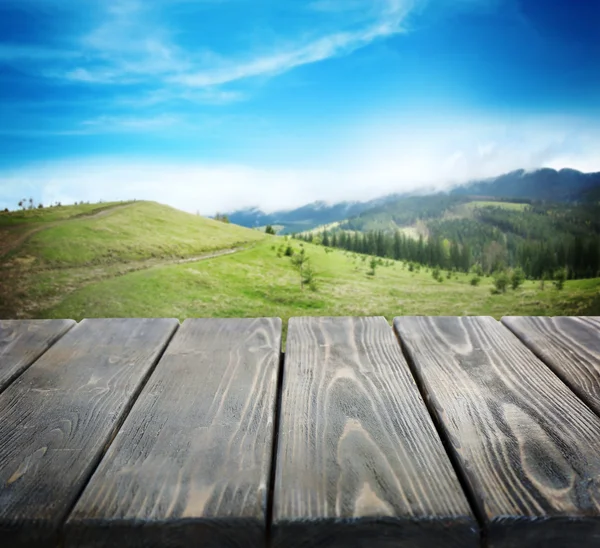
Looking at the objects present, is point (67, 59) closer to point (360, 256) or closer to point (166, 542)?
point (360, 256)

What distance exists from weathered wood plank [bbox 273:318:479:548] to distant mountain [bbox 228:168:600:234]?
4276mm

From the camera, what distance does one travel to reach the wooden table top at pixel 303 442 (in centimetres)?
42

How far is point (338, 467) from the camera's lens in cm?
48

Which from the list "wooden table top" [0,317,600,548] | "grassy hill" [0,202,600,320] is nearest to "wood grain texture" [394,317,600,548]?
"wooden table top" [0,317,600,548]

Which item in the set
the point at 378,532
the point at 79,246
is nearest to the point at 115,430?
the point at 378,532

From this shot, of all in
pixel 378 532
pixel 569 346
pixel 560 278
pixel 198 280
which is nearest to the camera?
pixel 378 532

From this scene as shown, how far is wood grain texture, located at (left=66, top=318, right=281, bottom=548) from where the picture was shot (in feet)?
1.37

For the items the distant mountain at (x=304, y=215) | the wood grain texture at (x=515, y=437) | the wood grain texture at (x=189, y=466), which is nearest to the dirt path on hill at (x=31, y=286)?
Result: the distant mountain at (x=304, y=215)

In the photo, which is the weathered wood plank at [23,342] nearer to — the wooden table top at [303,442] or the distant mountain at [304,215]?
the wooden table top at [303,442]

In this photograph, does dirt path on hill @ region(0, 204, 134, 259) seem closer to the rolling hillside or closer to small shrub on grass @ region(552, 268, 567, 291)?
the rolling hillside

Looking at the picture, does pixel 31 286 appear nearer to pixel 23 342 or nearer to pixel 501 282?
pixel 23 342

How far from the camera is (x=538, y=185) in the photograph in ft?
15.8

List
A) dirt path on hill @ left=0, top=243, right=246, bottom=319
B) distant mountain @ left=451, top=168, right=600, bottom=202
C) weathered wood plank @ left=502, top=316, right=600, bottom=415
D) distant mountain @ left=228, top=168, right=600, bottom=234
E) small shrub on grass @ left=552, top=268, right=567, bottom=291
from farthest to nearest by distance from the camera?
distant mountain @ left=228, top=168, right=600, bottom=234
distant mountain @ left=451, top=168, right=600, bottom=202
small shrub on grass @ left=552, top=268, right=567, bottom=291
dirt path on hill @ left=0, top=243, right=246, bottom=319
weathered wood plank @ left=502, top=316, right=600, bottom=415

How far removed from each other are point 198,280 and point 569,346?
148 inches
